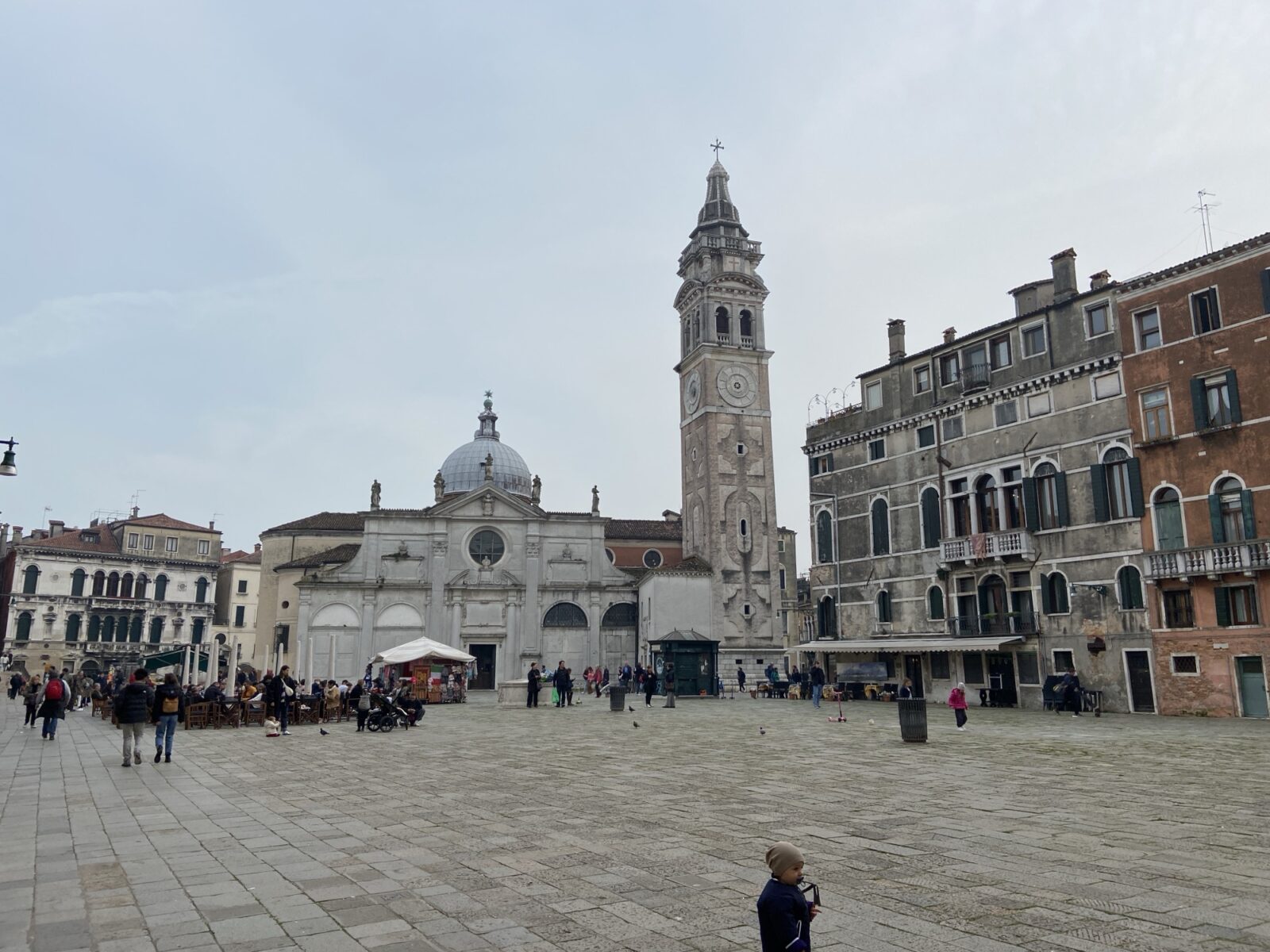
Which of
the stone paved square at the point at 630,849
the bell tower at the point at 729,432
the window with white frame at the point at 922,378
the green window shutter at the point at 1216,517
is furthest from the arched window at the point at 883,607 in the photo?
the stone paved square at the point at 630,849

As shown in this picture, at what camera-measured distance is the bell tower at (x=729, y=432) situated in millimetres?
44844

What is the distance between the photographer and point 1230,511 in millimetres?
24859

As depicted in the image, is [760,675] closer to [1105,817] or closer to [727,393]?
[727,393]

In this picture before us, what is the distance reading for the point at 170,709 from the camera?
1502cm

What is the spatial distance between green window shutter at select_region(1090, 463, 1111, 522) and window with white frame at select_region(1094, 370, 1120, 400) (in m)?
2.17

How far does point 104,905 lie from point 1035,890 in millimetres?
6435

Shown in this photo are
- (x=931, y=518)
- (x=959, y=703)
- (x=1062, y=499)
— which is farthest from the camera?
(x=931, y=518)

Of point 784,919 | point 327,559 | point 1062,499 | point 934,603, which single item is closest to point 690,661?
point 934,603

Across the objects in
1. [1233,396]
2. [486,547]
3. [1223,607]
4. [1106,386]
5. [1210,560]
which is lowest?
[1223,607]

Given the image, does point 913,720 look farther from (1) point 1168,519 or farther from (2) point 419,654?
(2) point 419,654

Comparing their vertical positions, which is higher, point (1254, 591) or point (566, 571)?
point (566, 571)

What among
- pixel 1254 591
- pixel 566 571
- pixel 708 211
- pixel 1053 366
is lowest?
pixel 1254 591

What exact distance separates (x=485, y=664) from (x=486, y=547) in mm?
5825

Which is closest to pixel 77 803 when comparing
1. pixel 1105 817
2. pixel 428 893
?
pixel 428 893
